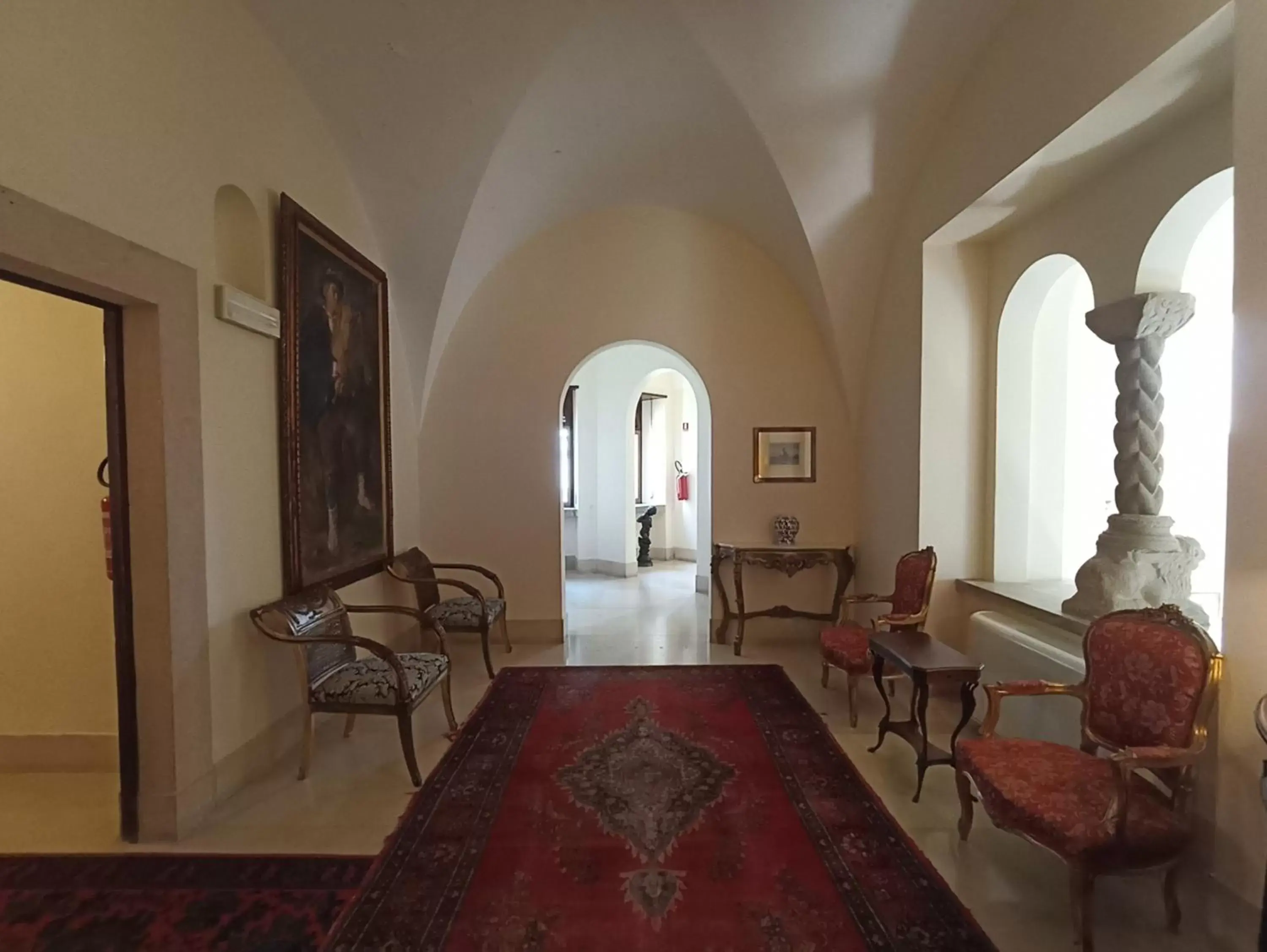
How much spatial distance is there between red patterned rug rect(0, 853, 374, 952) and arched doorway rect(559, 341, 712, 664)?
2.78 meters

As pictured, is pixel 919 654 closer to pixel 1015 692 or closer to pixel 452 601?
pixel 1015 692

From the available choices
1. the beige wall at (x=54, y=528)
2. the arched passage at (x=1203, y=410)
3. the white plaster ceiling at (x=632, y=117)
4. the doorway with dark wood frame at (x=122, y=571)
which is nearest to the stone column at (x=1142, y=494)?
the arched passage at (x=1203, y=410)

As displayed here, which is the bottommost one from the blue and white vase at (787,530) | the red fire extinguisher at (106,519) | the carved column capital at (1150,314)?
the blue and white vase at (787,530)

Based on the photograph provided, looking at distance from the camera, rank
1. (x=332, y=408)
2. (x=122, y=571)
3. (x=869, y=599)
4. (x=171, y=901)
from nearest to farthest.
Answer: (x=171, y=901), (x=122, y=571), (x=332, y=408), (x=869, y=599)

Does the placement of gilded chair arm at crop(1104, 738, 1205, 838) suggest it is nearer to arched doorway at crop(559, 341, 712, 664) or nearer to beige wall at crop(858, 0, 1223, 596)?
beige wall at crop(858, 0, 1223, 596)

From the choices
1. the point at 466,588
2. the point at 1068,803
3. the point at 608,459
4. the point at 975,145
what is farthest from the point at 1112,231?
the point at 608,459

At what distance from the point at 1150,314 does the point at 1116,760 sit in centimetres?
212

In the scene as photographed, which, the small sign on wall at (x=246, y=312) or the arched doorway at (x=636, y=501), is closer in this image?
the small sign on wall at (x=246, y=312)

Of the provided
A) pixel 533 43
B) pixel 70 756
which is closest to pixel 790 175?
pixel 533 43

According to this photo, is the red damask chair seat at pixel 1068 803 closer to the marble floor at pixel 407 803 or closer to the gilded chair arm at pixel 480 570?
the marble floor at pixel 407 803

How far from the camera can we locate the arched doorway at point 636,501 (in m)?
5.96

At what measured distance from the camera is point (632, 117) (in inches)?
174

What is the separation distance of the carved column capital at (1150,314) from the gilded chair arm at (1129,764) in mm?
1903

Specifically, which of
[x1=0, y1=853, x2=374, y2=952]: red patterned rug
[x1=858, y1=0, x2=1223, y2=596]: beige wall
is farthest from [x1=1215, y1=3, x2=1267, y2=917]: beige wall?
[x1=0, y1=853, x2=374, y2=952]: red patterned rug
